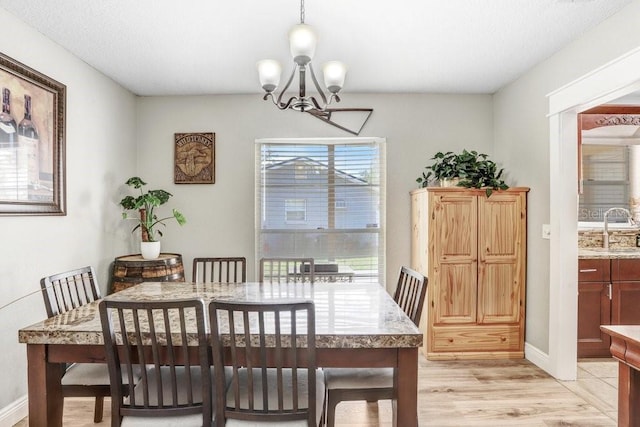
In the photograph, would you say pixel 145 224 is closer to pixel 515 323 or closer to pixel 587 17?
pixel 515 323

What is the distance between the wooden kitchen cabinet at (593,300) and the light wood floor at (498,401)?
0.20 metres

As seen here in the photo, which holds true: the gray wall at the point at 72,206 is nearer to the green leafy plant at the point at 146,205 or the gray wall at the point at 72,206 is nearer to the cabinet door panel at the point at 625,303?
the green leafy plant at the point at 146,205

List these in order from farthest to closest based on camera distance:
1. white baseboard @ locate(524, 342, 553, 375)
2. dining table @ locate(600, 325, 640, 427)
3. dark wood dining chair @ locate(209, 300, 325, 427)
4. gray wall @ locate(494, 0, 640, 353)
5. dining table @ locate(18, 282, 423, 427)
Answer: white baseboard @ locate(524, 342, 553, 375)
gray wall @ locate(494, 0, 640, 353)
dining table @ locate(18, 282, 423, 427)
dark wood dining chair @ locate(209, 300, 325, 427)
dining table @ locate(600, 325, 640, 427)

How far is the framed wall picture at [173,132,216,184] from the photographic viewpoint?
402 cm

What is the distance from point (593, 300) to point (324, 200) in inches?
96.6

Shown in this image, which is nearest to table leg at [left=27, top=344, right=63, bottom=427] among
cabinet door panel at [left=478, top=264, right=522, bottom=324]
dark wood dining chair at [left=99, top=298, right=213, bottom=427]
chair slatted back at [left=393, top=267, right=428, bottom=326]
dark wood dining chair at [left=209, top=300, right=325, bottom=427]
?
dark wood dining chair at [left=99, top=298, right=213, bottom=427]

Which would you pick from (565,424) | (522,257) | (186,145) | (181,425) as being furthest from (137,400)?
(522,257)

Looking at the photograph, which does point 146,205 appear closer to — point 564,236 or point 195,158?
point 195,158

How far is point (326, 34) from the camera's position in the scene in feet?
8.73

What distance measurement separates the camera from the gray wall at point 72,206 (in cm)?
241

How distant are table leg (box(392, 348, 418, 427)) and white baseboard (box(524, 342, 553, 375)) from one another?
2.03 m

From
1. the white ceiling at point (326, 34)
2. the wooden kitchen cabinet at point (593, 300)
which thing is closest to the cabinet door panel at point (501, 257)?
the wooden kitchen cabinet at point (593, 300)

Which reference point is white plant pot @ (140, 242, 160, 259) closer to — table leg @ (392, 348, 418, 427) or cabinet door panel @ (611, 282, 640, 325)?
table leg @ (392, 348, 418, 427)

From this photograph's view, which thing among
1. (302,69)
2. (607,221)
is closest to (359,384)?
(302,69)
